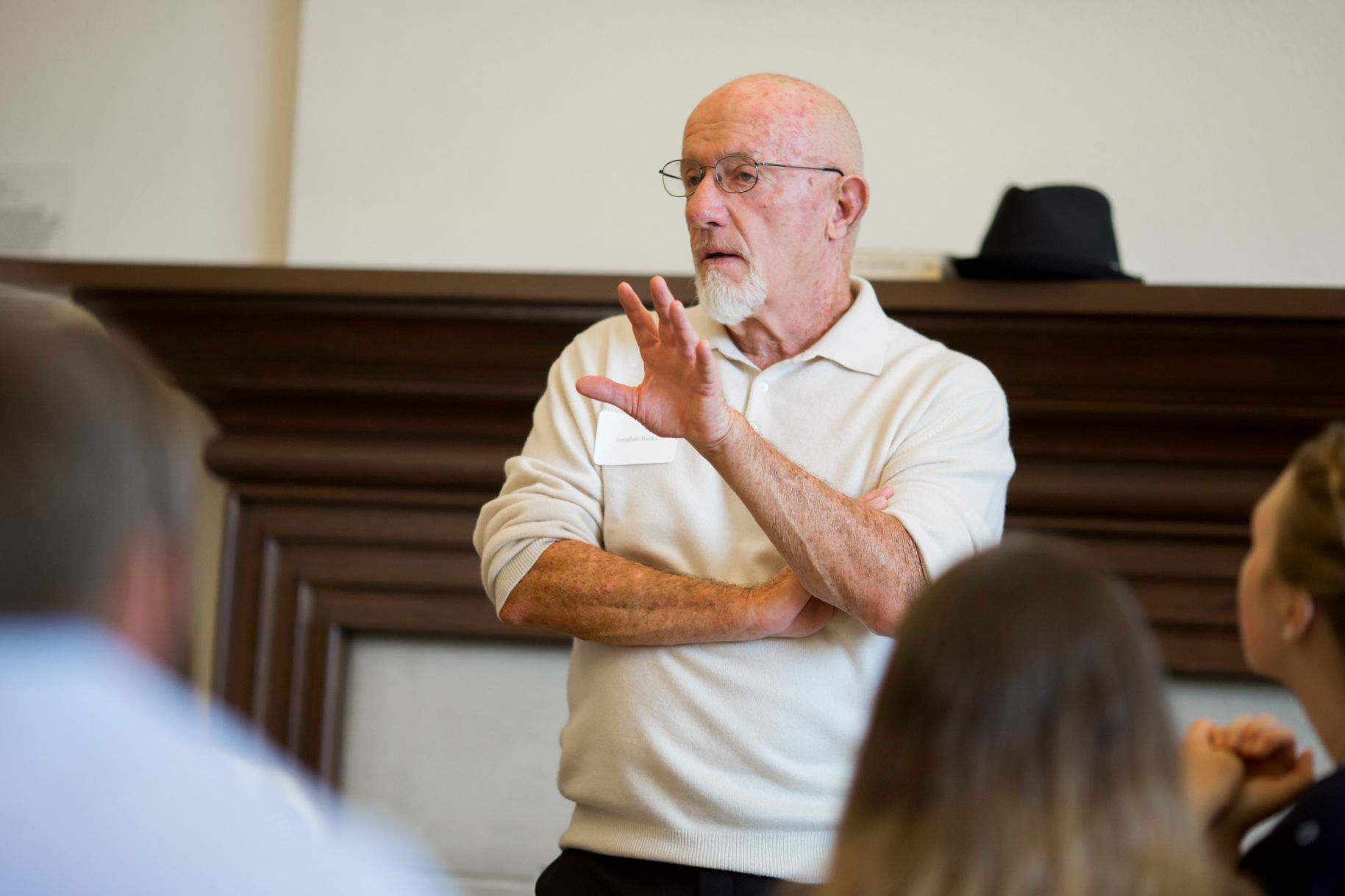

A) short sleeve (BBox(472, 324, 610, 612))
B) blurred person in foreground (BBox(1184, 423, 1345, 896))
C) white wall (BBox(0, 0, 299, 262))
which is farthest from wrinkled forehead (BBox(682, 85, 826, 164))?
white wall (BBox(0, 0, 299, 262))

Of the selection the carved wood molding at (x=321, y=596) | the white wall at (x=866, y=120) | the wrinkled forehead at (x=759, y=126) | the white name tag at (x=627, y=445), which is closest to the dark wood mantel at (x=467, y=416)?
the carved wood molding at (x=321, y=596)

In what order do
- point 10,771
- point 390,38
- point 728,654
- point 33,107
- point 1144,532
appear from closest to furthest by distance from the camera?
point 10,771, point 728,654, point 1144,532, point 390,38, point 33,107

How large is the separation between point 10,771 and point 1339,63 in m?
2.76

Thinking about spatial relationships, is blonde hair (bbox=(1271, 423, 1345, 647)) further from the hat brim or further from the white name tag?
the hat brim

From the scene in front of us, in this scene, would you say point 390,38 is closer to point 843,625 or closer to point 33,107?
point 33,107

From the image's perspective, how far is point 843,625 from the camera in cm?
184

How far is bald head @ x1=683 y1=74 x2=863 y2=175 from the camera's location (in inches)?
80.3

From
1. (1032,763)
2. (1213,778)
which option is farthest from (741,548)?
(1032,763)

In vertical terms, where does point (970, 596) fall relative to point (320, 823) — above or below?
above

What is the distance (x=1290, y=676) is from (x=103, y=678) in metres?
1.01

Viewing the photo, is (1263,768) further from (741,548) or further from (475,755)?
(475,755)

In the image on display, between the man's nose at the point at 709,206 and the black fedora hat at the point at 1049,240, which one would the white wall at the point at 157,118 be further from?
the black fedora hat at the point at 1049,240

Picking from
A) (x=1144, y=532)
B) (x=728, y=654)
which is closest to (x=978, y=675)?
(x=728, y=654)

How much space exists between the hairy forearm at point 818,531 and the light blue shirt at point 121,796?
102cm
